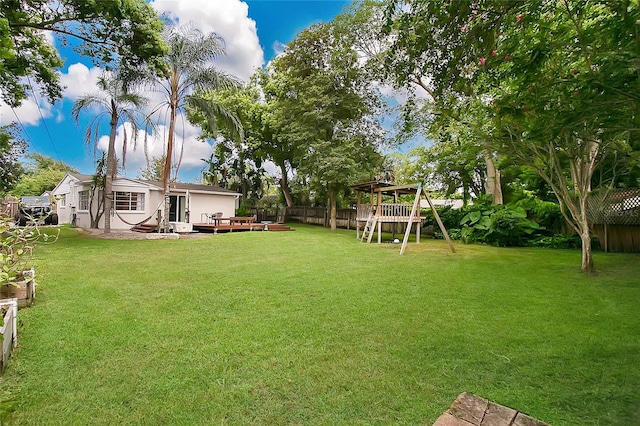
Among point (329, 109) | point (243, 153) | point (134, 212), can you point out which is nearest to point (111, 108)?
point (134, 212)

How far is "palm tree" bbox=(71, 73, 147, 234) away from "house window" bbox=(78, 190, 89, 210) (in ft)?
15.5

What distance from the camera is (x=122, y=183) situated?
48.5 feet

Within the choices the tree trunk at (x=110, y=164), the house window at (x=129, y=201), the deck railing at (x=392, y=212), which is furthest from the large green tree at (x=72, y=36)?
the deck railing at (x=392, y=212)

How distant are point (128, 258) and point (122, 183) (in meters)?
9.47

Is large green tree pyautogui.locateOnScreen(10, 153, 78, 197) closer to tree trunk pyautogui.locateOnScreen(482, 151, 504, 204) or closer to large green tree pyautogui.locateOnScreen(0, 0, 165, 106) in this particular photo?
large green tree pyautogui.locateOnScreen(0, 0, 165, 106)

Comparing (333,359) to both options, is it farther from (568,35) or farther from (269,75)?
(269,75)

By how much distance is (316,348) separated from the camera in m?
2.78

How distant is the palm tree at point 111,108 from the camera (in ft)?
38.4

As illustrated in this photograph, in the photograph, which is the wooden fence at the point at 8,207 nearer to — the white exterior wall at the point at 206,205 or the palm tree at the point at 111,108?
the palm tree at the point at 111,108

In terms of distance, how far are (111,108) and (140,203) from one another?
15.8 ft

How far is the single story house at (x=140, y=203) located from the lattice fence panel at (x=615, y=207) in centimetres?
1504

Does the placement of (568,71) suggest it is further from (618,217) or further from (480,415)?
(618,217)

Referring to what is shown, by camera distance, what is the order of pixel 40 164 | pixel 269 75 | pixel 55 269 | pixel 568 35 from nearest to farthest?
pixel 568 35, pixel 55 269, pixel 269 75, pixel 40 164

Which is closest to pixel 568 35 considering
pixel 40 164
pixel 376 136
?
pixel 376 136
